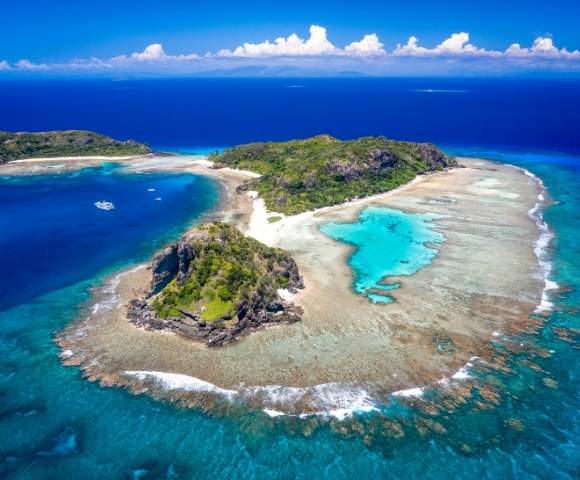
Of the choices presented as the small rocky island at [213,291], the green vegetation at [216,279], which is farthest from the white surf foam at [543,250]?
the green vegetation at [216,279]

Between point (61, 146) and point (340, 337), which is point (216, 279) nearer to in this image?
point (340, 337)

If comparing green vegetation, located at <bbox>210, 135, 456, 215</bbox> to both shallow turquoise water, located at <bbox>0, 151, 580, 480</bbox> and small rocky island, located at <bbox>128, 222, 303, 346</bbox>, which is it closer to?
small rocky island, located at <bbox>128, 222, 303, 346</bbox>

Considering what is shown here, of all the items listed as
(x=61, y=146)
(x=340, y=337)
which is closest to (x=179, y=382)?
(x=340, y=337)

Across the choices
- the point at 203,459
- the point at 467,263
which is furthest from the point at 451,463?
Result: the point at 467,263

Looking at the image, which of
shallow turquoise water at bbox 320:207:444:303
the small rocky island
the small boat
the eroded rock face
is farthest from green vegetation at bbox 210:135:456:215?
the small rocky island

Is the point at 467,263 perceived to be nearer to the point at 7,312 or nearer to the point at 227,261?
the point at 227,261

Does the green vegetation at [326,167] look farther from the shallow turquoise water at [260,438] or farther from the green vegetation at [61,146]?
the shallow turquoise water at [260,438]
